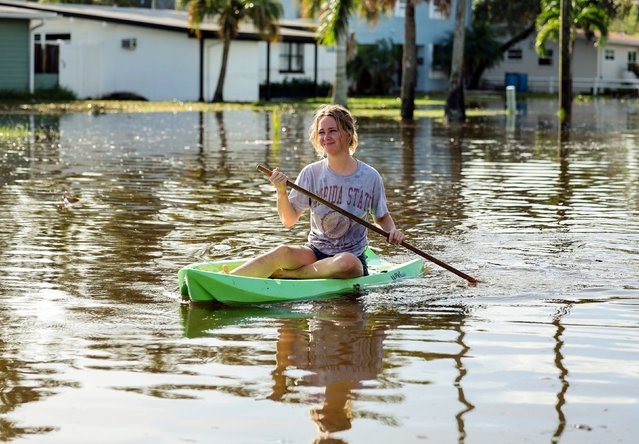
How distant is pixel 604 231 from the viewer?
12.5 m

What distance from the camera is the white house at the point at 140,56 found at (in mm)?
47094

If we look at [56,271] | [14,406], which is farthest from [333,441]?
[56,271]

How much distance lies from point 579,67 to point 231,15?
2684cm

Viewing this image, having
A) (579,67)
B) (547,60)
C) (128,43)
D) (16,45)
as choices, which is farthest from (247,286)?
(547,60)

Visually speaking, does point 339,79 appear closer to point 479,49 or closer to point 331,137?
point 479,49

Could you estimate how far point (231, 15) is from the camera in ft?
154

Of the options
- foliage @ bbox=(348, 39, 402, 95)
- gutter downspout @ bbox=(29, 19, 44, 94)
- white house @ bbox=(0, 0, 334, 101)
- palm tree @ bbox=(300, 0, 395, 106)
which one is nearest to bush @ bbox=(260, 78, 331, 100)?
white house @ bbox=(0, 0, 334, 101)

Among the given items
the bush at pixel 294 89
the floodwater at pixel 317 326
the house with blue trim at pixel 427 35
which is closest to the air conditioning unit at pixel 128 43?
the bush at pixel 294 89

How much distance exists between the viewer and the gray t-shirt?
912cm

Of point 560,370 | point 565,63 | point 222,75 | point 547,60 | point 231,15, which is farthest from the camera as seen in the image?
point 547,60

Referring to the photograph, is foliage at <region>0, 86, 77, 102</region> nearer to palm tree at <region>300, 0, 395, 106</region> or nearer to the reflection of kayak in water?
palm tree at <region>300, 0, 395, 106</region>

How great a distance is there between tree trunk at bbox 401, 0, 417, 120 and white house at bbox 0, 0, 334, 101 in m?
12.3

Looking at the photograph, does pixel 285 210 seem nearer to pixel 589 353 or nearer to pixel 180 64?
pixel 589 353

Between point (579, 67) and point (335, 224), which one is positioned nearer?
point (335, 224)
